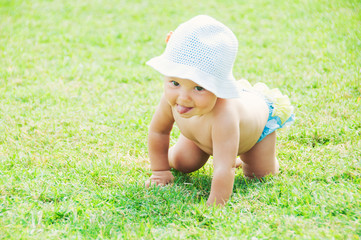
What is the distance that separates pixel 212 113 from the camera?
2.68 meters

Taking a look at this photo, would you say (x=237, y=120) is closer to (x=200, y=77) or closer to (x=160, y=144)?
(x=200, y=77)

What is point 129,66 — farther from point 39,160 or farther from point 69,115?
point 39,160

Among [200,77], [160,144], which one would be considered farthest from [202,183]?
[200,77]

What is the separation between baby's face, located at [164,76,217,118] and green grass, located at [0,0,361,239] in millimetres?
573

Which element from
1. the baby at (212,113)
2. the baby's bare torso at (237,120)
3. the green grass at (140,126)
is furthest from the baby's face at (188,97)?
the green grass at (140,126)

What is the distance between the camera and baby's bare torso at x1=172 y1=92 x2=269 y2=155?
2691 mm

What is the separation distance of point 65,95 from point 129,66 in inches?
42.4

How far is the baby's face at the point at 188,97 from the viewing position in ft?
8.20

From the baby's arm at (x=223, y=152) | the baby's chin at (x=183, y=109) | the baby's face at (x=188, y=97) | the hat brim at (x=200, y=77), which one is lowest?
the baby's arm at (x=223, y=152)

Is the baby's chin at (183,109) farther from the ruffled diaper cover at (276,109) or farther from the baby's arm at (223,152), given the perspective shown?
the ruffled diaper cover at (276,109)

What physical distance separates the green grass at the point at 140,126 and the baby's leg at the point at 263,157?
81 mm

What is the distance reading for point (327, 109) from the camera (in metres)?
4.02

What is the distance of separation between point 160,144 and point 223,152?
21.4 inches

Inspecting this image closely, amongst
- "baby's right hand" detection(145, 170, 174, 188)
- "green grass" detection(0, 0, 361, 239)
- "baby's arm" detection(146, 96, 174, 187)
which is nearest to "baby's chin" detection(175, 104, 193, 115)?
"baby's arm" detection(146, 96, 174, 187)
